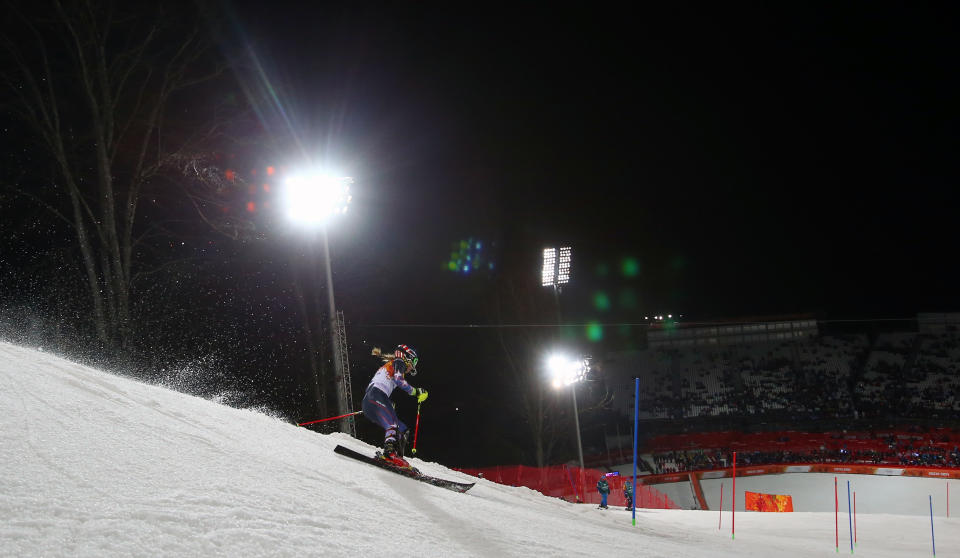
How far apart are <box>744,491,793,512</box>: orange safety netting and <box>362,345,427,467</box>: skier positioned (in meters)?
18.5

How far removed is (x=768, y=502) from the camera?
2141 centimetres

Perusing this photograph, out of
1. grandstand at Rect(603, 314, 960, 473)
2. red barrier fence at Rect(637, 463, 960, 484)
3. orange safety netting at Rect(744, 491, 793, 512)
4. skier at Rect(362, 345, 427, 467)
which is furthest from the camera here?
grandstand at Rect(603, 314, 960, 473)

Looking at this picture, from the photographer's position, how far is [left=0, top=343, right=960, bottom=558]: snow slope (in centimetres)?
262

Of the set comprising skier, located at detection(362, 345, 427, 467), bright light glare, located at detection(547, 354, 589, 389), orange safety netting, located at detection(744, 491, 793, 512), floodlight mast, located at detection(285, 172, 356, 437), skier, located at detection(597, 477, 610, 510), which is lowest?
orange safety netting, located at detection(744, 491, 793, 512)

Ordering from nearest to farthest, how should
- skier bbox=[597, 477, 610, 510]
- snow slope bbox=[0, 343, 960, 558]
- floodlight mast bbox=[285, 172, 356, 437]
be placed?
snow slope bbox=[0, 343, 960, 558], floodlight mast bbox=[285, 172, 356, 437], skier bbox=[597, 477, 610, 510]

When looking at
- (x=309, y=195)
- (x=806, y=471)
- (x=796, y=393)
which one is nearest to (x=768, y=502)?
(x=806, y=471)

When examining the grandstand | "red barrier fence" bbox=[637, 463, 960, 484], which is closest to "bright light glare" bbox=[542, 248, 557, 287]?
"red barrier fence" bbox=[637, 463, 960, 484]

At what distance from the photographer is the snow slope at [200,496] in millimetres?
2615

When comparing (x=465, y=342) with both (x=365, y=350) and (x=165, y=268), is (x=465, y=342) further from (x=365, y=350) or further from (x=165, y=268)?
(x=165, y=268)

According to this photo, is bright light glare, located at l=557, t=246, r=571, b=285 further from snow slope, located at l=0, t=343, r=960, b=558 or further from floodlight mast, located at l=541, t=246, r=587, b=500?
snow slope, located at l=0, t=343, r=960, b=558

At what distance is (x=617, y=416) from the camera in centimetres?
3350

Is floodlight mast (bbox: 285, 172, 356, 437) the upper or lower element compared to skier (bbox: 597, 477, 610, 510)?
upper

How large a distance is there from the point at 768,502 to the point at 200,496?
23318 millimetres

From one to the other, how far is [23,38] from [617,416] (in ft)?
102
